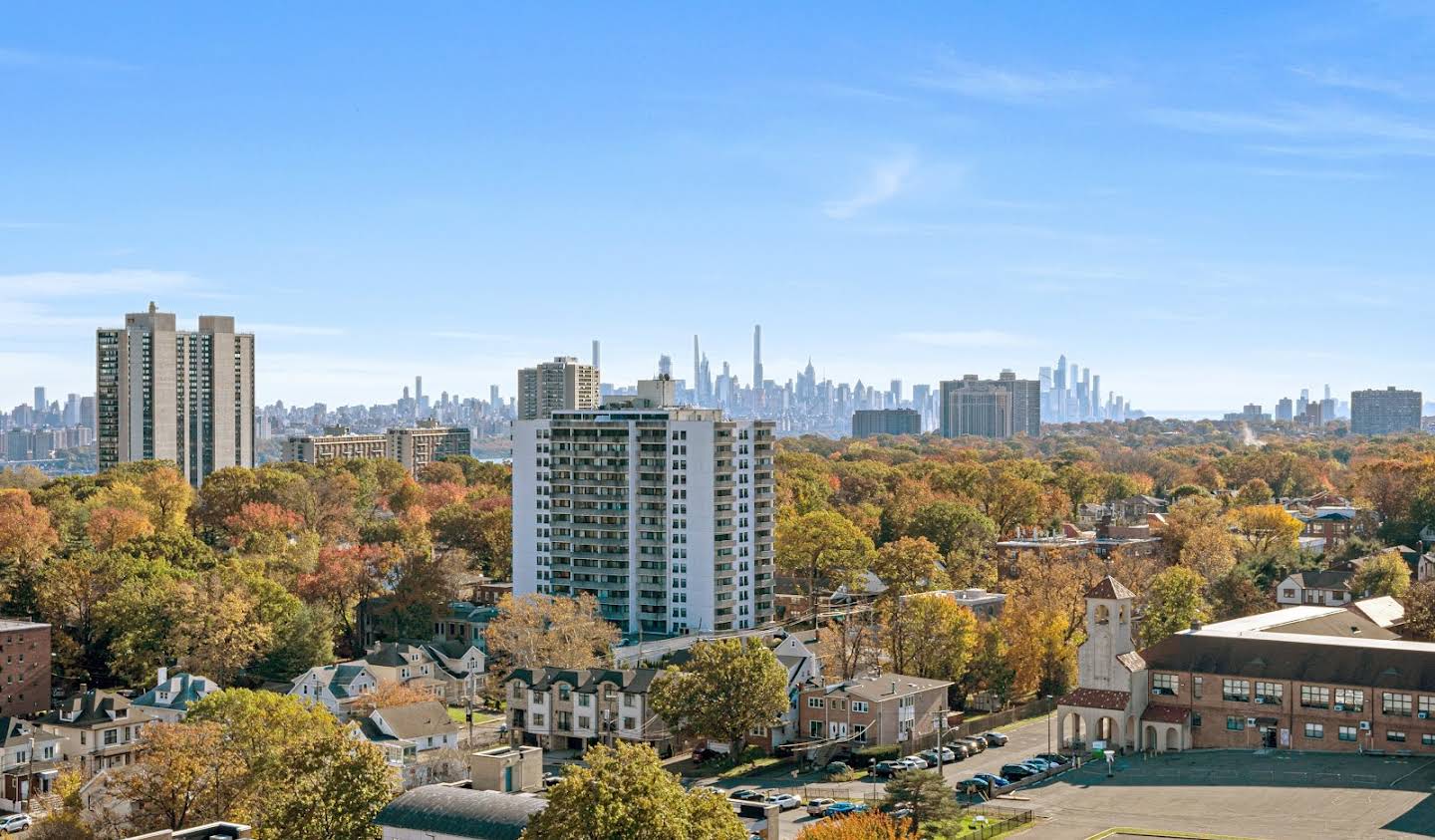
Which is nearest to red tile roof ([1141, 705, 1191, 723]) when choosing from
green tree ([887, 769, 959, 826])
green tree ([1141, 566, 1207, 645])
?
green tree ([1141, 566, 1207, 645])

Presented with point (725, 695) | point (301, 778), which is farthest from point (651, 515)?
point (301, 778)

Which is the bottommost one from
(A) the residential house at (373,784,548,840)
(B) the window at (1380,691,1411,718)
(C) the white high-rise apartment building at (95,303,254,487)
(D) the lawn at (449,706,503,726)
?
(D) the lawn at (449,706,503,726)

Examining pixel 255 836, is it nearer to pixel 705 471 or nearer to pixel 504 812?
pixel 504 812

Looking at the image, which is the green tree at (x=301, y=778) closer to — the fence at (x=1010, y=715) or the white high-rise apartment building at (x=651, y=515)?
the fence at (x=1010, y=715)

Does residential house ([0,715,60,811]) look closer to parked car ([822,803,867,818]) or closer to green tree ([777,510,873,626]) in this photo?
parked car ([822,803,867,818])

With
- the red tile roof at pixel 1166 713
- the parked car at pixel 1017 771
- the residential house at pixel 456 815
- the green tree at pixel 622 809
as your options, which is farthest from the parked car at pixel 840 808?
the red tile roof at pixel 1166 713

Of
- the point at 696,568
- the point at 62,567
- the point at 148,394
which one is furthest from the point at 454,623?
the point at 148,394
